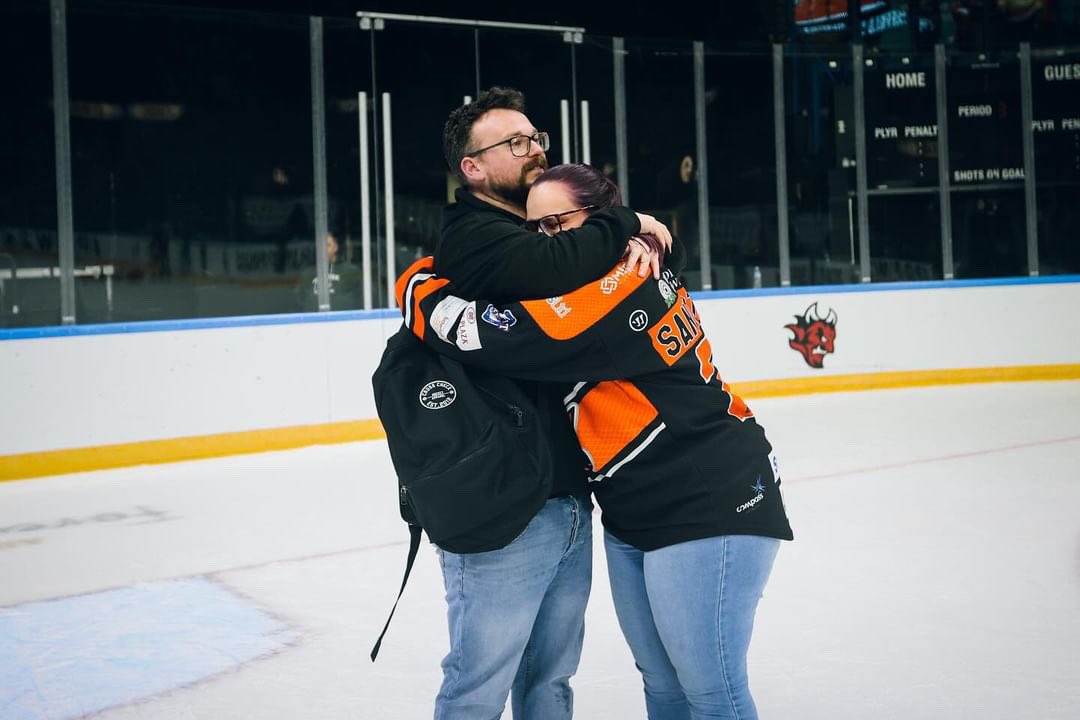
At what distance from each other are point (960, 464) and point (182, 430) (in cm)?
357

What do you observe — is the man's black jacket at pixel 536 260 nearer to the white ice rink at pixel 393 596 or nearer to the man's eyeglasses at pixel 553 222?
the man's eyeglasses at pixel 553 222

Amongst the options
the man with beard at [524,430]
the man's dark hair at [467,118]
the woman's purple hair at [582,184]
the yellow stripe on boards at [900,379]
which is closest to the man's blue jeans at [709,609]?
the man with beard at [524,430]

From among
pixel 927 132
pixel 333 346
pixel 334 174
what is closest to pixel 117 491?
pixel 333 346

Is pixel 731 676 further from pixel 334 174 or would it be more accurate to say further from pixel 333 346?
pixel 334 174

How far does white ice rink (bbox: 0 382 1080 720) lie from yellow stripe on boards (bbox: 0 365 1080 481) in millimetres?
160

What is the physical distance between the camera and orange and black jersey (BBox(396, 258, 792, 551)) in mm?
1485

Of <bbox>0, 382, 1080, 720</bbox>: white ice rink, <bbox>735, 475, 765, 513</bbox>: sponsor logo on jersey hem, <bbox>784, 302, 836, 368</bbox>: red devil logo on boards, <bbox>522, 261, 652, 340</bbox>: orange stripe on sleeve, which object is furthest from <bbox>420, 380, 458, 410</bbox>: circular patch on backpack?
<bbox>784, 302, 836, 368</bbox>: red devil logo on boards

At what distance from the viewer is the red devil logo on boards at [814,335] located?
8.25m

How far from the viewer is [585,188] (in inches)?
62.6

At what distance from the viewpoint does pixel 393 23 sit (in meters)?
7.17

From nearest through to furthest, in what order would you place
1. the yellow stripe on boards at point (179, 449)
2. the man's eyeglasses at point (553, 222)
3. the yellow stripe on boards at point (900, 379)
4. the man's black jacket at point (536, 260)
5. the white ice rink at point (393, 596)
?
the man's black jacket at point (536, 260) → the man's eyeglasses at point (553, 222) → the white ice rink at point (393, 596) → the yellow stripe on boards at point (179, 449) → the yellow stripe on boards at point (900, 379)

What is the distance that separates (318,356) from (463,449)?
5.19m

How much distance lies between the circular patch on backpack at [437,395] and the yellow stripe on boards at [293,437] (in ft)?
15.3

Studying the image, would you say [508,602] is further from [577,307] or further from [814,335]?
[814,335]
